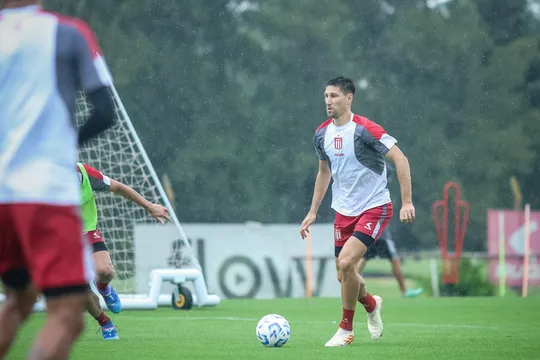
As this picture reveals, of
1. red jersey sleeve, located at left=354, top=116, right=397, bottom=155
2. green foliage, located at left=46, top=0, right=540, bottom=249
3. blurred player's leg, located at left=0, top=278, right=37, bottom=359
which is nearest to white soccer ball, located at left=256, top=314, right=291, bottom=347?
red jersey sleeve, located at left=354, top=116, right=397, bottom=155

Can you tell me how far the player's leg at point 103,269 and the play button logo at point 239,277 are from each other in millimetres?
10939

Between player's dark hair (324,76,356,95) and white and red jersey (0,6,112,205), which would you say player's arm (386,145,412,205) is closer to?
player's dark hair (324,76,356,95)

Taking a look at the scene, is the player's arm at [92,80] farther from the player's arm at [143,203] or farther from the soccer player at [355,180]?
the soccer player at [355,180]

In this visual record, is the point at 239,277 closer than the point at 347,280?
No

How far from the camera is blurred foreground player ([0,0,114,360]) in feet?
13.0

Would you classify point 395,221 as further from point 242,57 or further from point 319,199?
point 319,199

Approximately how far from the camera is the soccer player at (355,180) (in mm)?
8544

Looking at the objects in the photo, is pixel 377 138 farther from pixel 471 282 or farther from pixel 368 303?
pixel 471 282

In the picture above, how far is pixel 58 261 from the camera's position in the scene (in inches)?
155

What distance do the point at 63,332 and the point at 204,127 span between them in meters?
36.7

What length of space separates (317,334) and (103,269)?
2.08 metres

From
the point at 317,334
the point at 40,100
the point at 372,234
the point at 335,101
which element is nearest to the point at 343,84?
the point at 335,101

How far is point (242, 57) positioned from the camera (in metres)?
41.8

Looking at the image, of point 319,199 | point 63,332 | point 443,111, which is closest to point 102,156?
point 319,199
